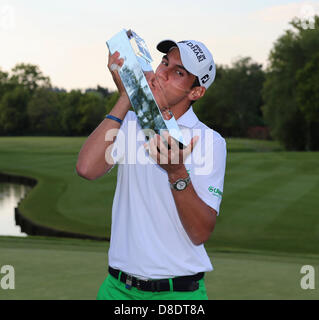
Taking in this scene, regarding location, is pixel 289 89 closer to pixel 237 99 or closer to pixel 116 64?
pixel 237 99

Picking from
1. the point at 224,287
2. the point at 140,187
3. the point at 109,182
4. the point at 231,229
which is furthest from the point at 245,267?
the point at 109,182

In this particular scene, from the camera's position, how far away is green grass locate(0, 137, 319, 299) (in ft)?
20.0

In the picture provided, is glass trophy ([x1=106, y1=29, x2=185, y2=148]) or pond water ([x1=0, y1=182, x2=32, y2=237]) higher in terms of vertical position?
glass trophy ([x1=106, y1=29, x2=185, y2=148])

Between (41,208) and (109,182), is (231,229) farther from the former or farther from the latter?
(109,182)

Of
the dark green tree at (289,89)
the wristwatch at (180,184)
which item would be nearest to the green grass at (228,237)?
the wristwatch at (180,184)

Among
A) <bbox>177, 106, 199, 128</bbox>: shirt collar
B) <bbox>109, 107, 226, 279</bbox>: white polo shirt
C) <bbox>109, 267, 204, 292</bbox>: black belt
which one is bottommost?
<bbox>109, 267, 204, 292</bbox>: black belt

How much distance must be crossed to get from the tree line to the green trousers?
159 ft

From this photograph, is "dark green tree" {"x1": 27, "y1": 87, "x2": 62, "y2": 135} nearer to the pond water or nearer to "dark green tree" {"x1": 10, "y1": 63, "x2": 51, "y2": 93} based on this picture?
"dark green tree" {"x1": 10, "y1": 63, "x2": 51, "y2": 93}

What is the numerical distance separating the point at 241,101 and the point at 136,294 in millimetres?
91411

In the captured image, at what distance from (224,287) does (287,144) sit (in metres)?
53.4

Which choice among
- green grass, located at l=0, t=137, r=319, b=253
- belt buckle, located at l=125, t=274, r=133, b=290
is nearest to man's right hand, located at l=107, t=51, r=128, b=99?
belt buckle, located at l=125, t=274, r=133, b=290

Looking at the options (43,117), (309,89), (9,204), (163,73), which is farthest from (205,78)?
(43,117)

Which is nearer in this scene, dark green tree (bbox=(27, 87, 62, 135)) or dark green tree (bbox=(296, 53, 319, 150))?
dark green tree (bbox=(296, 53, 319, 150))

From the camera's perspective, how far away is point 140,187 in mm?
2865
